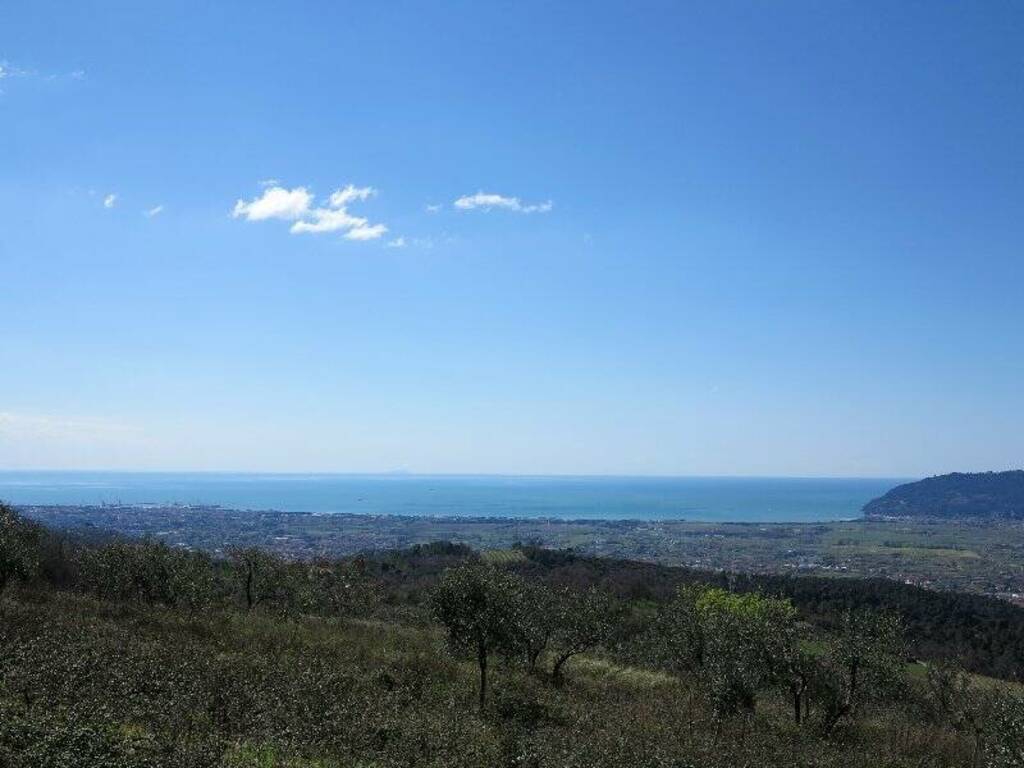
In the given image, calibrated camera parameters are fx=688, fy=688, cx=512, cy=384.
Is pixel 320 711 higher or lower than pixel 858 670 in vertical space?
higher

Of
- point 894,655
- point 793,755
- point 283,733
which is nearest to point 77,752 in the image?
point 283,733

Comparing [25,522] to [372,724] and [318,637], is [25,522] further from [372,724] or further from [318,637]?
[372,724]

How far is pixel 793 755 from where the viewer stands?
21328 millimetres

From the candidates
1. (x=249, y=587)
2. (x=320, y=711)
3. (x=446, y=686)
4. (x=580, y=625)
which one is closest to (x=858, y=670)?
(x=580, y=625)

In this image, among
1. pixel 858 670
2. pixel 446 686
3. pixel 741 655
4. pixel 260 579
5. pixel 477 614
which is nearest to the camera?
pixel 477 614

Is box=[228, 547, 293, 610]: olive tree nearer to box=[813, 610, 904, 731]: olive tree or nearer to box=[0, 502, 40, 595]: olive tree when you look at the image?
A: box=[0, 502, 40, 595]: olive tree

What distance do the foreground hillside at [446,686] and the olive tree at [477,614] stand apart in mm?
77

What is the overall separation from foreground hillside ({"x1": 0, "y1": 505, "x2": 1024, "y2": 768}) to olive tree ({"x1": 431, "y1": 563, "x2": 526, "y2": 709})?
0.08 meters

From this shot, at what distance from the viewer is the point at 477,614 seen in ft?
82.7

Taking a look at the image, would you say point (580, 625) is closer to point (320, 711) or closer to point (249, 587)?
point (320, 711)

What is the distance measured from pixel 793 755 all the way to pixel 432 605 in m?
13.1

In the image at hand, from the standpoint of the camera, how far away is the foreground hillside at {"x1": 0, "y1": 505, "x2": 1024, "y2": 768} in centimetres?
1611

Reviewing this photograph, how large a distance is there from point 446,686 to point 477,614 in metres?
4.27

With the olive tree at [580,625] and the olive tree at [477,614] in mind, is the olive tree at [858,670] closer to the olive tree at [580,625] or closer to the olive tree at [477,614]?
the olive tree at [580,625]
